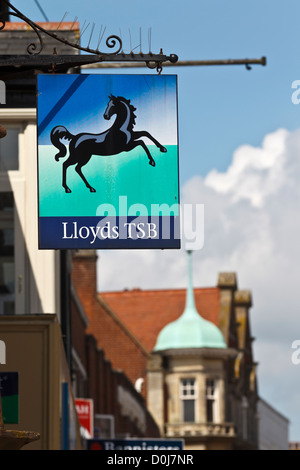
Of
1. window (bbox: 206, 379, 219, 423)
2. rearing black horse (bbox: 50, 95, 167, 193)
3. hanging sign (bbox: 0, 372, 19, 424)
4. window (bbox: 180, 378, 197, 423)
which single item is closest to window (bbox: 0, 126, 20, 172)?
hanging sign (bbox: 0, 372, 19, 424)

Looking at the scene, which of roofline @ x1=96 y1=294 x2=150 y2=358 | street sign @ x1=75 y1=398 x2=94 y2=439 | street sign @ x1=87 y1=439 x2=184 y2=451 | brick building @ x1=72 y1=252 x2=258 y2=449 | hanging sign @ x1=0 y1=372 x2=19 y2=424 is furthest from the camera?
brick building @ x1=72 y1=252 x2=258 y2=449

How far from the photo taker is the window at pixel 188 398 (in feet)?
213

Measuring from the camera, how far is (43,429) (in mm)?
15305

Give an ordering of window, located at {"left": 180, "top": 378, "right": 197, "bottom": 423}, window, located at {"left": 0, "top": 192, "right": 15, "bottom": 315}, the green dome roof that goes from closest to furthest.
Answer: window, located at {"left": 0, "top": 192, "right": 15, "bottom": 315}, window, located at {"left": 180, "top": 378, "right": 197, "bottom": 423}, the green dome roof

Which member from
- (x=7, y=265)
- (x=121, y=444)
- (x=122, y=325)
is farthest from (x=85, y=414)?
(x=122, y=325)

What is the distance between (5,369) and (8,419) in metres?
0.68

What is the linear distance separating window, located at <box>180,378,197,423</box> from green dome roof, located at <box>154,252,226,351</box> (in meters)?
1.93

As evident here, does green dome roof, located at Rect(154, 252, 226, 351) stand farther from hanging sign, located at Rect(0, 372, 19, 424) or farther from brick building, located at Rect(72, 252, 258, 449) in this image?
hanging sign, located at Rect(0, 372, 19, 424)

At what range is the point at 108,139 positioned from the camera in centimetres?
1130

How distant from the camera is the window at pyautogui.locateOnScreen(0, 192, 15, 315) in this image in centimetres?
1745

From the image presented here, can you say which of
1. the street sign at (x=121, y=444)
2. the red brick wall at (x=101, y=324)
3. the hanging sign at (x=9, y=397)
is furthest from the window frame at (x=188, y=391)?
the hanging sign at (x=9, y=397)

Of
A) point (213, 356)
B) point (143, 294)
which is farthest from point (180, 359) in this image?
point (143, 294)

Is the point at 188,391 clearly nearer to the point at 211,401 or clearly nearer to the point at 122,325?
the point at 211,401

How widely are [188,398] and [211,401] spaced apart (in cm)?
146
